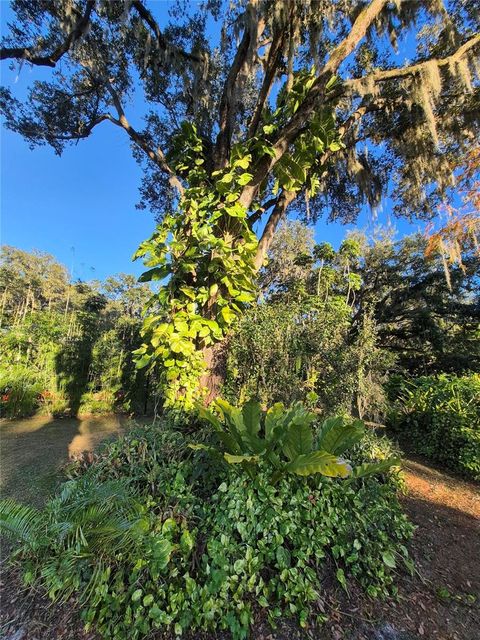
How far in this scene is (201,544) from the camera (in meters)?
1.75

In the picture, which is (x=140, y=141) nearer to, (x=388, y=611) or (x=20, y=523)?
(x=20, y=523)

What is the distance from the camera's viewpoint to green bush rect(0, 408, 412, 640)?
1.51 meters

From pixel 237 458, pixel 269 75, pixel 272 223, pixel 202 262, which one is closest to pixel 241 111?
pixel 269 75

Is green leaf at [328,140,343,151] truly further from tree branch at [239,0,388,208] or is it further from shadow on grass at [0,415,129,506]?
shadow on grass at [0,415,129,506]

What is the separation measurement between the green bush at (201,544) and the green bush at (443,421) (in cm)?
235

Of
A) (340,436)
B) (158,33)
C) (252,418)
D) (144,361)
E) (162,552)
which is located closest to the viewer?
(162,552)

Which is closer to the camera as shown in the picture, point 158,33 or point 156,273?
point 156,273

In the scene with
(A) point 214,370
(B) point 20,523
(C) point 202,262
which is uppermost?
(C) point 202,262

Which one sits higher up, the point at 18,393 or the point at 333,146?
the point at 333,146

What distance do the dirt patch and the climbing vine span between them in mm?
1780

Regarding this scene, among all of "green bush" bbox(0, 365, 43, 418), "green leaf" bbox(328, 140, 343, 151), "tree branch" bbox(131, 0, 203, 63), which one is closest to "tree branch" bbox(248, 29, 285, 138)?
"green leaf" bbox(328, 140, 343, 151)

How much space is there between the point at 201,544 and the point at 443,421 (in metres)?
3.88

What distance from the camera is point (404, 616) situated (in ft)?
5.51

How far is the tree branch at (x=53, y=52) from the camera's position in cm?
400
